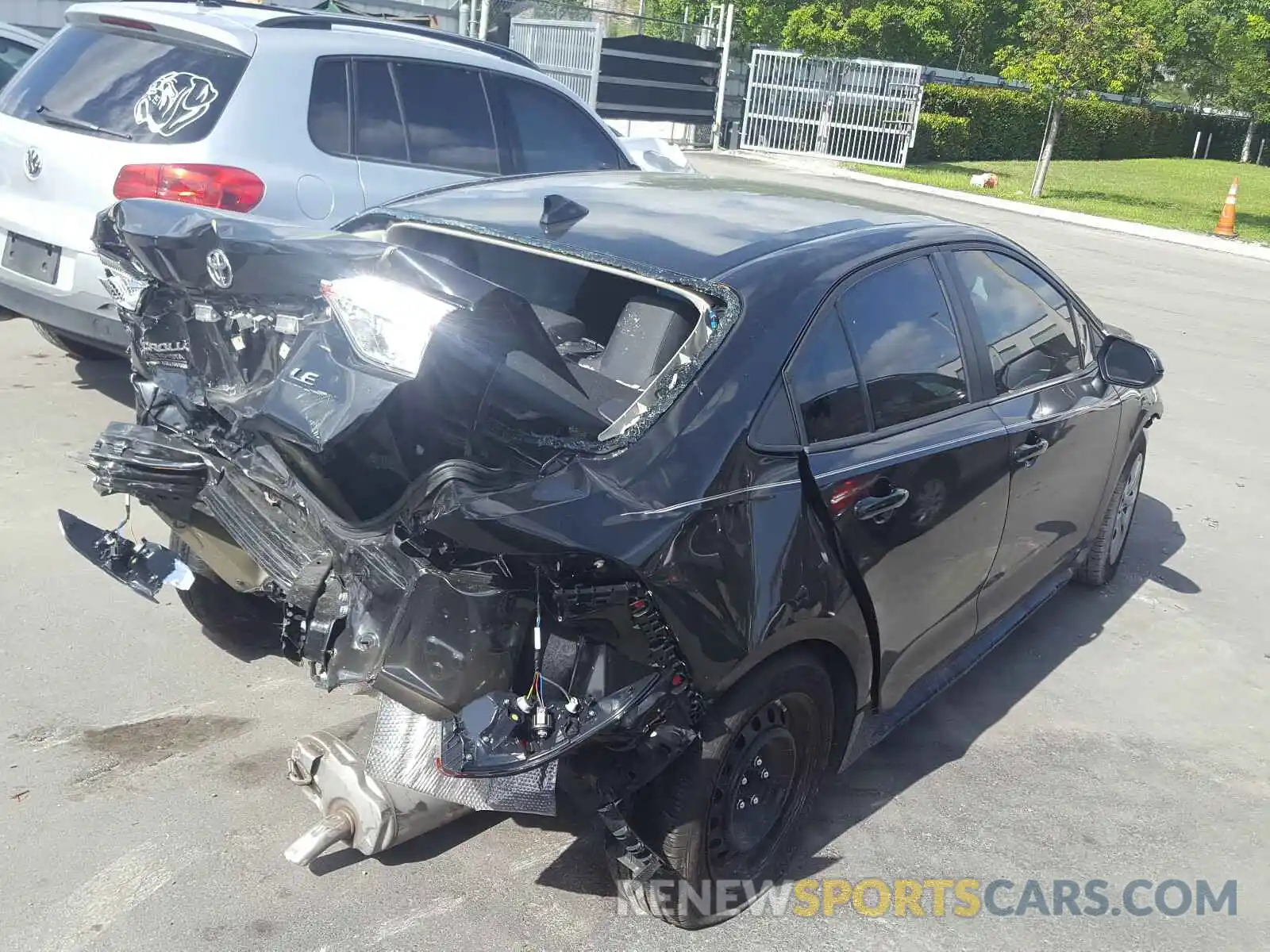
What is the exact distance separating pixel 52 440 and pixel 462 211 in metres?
3.21

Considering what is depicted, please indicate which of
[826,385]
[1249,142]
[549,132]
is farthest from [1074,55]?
[1249,142]

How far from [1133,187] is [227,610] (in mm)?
28059

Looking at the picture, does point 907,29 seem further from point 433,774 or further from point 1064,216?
point 433,774

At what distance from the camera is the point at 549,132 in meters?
7.27

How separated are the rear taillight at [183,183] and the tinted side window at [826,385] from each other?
3.39 m

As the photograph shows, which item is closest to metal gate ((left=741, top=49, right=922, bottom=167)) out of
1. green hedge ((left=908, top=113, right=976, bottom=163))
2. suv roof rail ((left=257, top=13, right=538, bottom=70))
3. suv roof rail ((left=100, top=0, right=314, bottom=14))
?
green hedge ((left=908, top=113, right=976, bottom=163))

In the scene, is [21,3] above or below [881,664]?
above

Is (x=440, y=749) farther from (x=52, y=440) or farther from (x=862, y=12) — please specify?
(x=862, y=12)

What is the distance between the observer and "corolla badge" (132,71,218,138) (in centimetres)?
555

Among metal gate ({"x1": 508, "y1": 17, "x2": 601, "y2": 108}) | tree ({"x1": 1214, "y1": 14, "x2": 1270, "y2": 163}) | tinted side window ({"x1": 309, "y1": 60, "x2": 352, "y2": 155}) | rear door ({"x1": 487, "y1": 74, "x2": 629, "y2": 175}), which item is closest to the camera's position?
tinted side window ({"x1": 309, "y1": 60, "x2": 352, "y2": 155})

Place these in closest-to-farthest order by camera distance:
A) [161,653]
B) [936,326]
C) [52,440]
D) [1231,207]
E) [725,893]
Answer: [725,893]
[936,326]
[161,653]
[52,440]
[1231,207]

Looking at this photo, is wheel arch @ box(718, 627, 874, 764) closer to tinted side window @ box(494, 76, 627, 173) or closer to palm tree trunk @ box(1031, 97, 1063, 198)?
tinted side window @ box(494, 76, 627, 173)

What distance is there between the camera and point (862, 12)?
100 feet

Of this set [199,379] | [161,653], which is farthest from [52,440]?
[199,379]
